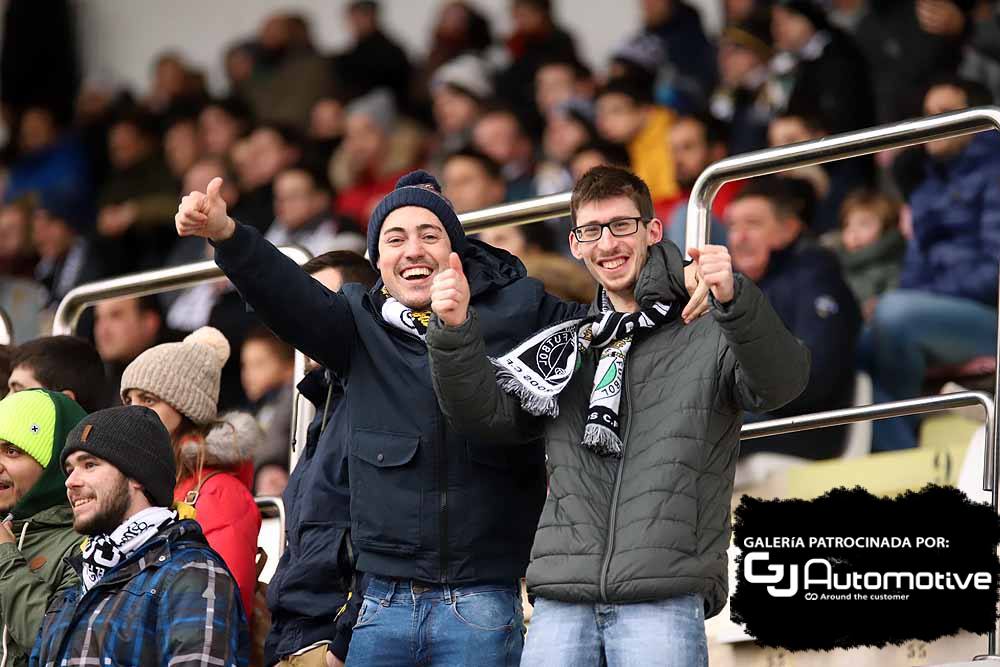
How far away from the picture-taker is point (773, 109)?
8.80 m

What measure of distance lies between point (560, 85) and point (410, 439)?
250 inches

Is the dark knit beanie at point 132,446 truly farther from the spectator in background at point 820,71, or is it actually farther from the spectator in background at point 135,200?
the spectator in background at point 135,200

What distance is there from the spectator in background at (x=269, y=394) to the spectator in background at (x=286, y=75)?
393 cm

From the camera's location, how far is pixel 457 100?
34.7 ft

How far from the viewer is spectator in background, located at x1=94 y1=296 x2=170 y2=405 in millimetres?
7992

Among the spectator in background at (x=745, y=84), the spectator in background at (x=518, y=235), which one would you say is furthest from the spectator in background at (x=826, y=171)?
the spectator in background at (x=518, y=235)

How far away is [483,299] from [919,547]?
118 cm

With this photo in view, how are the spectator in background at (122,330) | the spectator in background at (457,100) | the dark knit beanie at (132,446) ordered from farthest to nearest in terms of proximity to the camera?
1. the spectator in background at (457,100)
2. the spectator in background at (122,330)
3. the dark knit beanie at (132,446)

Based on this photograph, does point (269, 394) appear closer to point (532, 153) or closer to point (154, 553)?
point (532, 153)

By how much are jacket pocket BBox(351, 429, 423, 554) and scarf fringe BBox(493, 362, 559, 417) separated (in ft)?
0.94

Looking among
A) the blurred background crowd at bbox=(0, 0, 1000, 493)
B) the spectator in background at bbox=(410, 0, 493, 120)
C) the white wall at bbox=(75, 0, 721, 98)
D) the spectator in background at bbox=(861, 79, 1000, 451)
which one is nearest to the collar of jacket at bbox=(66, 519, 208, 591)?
the blurred background crowd at bbox=(0, 0, 1000, 493)

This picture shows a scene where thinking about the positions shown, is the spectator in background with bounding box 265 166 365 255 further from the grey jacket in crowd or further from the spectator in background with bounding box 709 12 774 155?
the grey jacket in crowd

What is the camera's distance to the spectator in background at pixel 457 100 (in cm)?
1047

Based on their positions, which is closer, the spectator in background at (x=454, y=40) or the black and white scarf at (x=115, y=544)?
the black and white scarf at (x=115, y=544)
